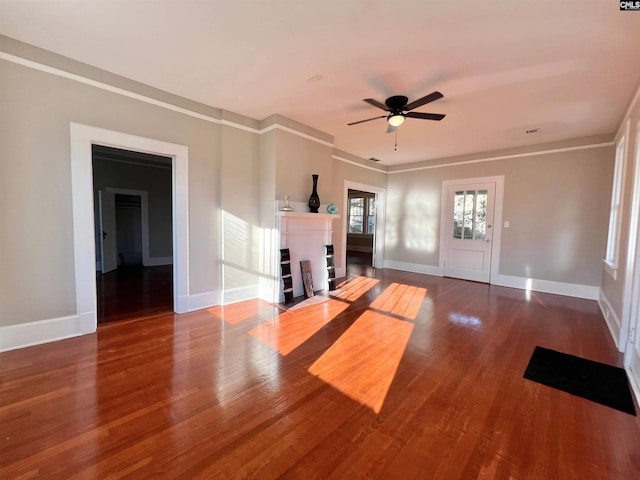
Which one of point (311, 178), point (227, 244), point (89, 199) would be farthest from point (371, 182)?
point (89, 199)

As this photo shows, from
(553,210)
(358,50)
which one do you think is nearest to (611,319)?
(553,210)

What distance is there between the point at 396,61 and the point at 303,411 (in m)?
3.04

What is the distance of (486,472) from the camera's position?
57.2 inches

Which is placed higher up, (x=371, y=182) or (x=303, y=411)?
(x=371, y=182)

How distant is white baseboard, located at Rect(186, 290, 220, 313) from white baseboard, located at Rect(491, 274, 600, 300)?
526 cm

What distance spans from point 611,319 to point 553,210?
2.28 metres

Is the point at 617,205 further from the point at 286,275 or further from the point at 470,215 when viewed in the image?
the point at 286,275

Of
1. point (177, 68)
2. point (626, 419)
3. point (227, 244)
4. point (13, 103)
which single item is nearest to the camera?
point (626, 419)

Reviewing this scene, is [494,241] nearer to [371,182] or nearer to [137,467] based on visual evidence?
[371,182]

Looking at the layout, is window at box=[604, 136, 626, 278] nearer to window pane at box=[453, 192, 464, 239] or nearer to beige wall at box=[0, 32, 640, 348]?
beige wall at box=[0, 32, 640, 348]

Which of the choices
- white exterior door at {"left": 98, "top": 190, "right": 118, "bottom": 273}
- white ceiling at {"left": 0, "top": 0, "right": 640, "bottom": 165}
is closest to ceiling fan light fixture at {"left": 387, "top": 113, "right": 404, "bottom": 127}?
white ceiling at {"left": 0, "top": 0, "right": 640, "bottom": 165}

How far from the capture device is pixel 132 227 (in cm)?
736

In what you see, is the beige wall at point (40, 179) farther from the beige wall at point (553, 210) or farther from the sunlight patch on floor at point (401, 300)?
the beige wall at point (553, 210)

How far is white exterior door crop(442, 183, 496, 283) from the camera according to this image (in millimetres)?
5801
